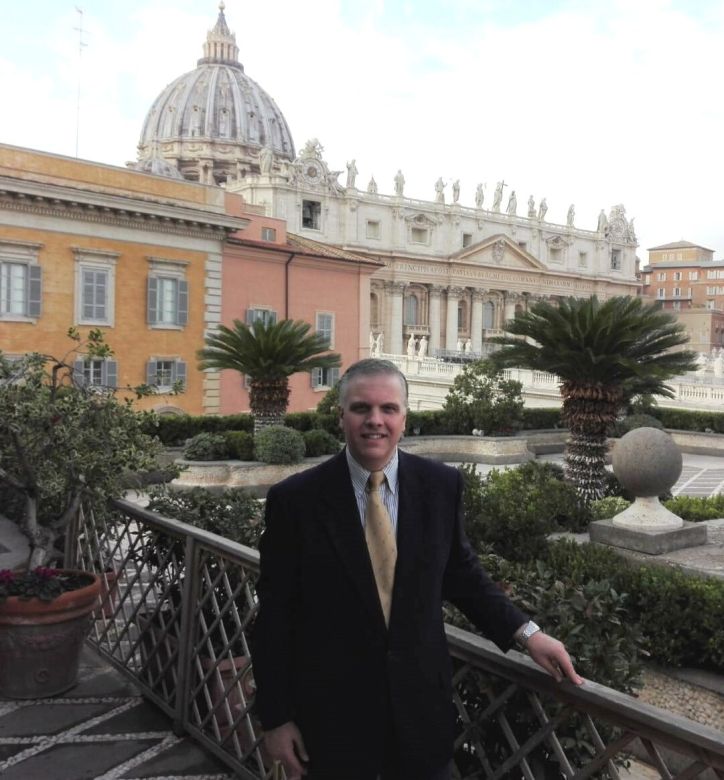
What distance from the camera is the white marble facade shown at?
5916 cm

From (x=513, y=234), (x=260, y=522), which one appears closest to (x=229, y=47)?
(x=513, y=234)

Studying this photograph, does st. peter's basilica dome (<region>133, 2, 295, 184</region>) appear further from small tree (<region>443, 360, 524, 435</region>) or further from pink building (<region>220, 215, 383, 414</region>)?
small tree (<region>443, 360, 524, 435</region>)

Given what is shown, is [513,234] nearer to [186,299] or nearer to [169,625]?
[186,299]

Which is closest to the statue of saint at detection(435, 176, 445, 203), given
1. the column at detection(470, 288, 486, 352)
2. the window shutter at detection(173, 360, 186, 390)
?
the column at detection(470, 288, 486, 352)

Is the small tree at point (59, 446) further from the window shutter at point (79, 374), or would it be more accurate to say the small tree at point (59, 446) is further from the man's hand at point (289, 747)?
the man's hand at point (289, 747)

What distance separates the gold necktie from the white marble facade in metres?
55.7

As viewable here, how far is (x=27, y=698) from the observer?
4.57 meters

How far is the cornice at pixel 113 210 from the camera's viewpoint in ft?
69.2

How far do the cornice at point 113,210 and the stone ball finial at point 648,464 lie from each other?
18.3 m

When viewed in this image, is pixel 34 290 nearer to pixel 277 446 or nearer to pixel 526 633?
pixel 277 446

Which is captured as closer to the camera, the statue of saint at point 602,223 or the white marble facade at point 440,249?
the white marble facade at point 440,249

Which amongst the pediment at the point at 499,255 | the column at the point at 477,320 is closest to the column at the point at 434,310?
the pediment at the point at 499,255

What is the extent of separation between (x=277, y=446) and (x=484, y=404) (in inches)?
284

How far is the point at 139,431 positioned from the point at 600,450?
967 cm
